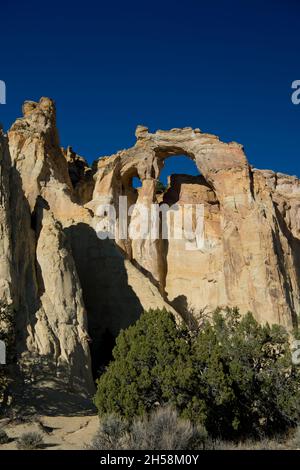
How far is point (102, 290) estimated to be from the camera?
28.7 metres

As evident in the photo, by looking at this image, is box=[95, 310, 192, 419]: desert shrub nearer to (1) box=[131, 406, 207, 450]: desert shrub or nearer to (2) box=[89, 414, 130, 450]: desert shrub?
(2) box=[89, 414, 130, 450]: desert shrub

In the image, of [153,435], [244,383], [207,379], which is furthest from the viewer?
[244,383]

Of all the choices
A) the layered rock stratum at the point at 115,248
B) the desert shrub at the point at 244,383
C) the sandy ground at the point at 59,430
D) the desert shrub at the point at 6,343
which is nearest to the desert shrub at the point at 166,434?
the desert shrub at the point at 244,383

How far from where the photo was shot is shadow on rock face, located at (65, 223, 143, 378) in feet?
89.1

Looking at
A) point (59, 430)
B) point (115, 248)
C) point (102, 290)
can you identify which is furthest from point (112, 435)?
point (115, 248)

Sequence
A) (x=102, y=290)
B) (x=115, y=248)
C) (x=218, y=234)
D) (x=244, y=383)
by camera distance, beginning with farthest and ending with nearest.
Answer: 1. (x=218, y=234)
2. (x=115, y=248)
3. (x=102, y=290)
4. (x=244, y=383)

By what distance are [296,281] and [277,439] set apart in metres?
21.6

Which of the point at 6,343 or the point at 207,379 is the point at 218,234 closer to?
the point at 207,379

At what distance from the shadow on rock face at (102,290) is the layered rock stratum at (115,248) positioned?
0.19 ft

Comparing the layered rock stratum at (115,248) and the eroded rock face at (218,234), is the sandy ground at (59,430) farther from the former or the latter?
the eroded rock face at (218,234)

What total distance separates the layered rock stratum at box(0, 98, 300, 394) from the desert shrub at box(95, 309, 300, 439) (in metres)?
4.97

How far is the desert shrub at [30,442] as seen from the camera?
13.0 m

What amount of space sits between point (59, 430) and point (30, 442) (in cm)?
265

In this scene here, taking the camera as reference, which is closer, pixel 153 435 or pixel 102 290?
pixel 153 435
